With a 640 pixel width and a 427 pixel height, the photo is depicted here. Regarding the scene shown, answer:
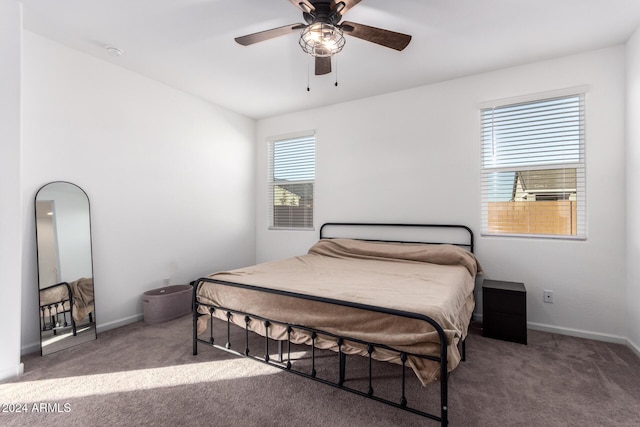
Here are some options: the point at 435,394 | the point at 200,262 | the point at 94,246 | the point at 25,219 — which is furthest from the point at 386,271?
the point at 25,219

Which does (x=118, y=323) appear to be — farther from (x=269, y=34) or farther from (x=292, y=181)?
(x=269, y=34)

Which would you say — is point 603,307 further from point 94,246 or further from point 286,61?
point 94,246

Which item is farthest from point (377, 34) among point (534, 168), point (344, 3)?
point (534, 168)

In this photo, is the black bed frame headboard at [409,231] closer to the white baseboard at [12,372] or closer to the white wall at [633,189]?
the white wall at [633,189]

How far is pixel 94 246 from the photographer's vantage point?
9.72 ft

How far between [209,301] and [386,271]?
5.15ft

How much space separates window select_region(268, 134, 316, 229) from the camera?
178 inches

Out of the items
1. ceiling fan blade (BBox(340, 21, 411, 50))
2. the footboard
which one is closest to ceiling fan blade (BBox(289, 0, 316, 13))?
ceiling fan blade (BBox(340, 21, 411, 50))

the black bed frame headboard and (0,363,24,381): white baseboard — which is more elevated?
the black bed frame headboard

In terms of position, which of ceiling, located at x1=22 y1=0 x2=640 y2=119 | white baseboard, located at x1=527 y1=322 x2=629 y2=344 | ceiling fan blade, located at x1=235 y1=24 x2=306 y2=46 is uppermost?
ceiling, located at x1=22 y1=0 x2=640 y2=119

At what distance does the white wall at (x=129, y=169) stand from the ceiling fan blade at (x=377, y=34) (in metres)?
2.58

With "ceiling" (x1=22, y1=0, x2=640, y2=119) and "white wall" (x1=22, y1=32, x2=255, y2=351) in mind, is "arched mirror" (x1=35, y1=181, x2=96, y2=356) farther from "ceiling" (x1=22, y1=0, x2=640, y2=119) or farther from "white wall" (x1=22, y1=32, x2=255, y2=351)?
"ceiling" (x1=22, y1=0, x2=640, y2=119)

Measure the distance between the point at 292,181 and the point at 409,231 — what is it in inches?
78.2

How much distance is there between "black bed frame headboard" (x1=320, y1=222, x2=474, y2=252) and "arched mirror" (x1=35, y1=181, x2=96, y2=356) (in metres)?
2.74
